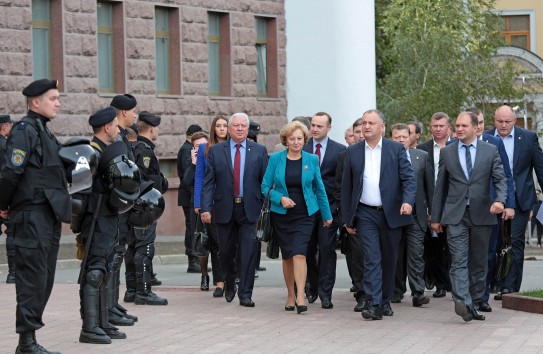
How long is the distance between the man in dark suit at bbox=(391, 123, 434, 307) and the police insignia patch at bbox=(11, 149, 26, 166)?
555 cm

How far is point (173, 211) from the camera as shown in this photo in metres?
30.4

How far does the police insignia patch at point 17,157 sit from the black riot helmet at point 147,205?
2.29 m

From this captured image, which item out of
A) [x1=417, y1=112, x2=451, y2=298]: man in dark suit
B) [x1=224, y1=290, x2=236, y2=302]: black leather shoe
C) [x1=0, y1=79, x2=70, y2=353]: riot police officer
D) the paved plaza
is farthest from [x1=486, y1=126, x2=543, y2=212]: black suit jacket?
[x1=0, y1=79, x2=70, y2=353]: riot police officer

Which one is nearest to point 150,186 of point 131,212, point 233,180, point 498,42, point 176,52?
point 131,212

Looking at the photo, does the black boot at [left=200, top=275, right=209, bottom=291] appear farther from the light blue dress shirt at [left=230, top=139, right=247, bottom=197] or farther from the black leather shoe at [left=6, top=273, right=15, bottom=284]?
the black leather shoe at [left=6, top=273, right=15, bottom=284]

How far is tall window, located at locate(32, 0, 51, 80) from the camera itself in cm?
2791

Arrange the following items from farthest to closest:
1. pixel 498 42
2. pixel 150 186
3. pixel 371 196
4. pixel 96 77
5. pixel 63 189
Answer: pixel 498 42, pixel 96 77, pixel 371 196, pixel 150 186, pixel 63 189

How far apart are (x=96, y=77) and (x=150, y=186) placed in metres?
15.5

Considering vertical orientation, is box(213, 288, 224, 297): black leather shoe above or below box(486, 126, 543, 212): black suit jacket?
below

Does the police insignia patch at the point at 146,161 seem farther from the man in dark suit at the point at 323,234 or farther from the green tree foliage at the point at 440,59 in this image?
the green tree foliage at the point at 440,59

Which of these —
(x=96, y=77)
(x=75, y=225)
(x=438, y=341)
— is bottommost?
(x=438, y=341)

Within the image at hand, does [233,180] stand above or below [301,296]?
above

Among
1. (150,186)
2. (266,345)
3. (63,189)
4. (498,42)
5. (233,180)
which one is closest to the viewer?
(63,189)

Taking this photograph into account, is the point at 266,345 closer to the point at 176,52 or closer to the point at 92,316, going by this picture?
the point at 92,316
